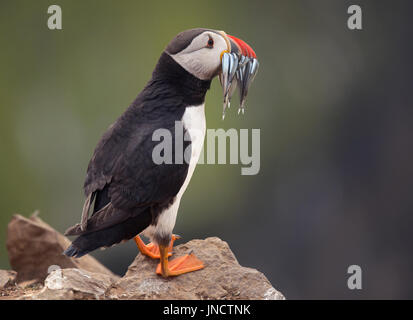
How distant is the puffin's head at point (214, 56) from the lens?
2.17 metres

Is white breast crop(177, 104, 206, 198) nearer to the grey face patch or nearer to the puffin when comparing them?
the puffin

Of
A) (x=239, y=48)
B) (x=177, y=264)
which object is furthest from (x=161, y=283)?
(x=239, y=48)

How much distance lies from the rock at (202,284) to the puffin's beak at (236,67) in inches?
27.4

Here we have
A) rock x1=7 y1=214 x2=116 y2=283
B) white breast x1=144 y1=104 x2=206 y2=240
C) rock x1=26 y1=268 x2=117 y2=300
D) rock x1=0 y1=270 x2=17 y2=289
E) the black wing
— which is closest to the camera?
rock x1=26 y1=268 x2=117 y2=300

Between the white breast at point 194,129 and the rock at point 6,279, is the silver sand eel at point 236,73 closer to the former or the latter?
the white breast at point 194,129

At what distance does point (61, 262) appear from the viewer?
9.70 feet

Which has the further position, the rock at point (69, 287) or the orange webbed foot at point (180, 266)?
the orange webbed foot at point (180, 266)

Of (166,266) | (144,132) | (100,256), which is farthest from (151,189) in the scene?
(100,256)

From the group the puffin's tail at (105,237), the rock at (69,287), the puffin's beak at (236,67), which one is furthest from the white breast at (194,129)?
the rock at (69,287)

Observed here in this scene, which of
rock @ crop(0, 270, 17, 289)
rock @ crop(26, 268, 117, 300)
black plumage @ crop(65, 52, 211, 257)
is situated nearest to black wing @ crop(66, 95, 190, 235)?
black plumage @ crop(65, 52, 211, 257)

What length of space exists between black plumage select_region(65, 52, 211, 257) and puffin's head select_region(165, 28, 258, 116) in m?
0.03

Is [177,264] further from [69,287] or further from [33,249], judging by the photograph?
[33,249]

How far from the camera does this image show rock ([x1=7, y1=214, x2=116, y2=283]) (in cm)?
296
